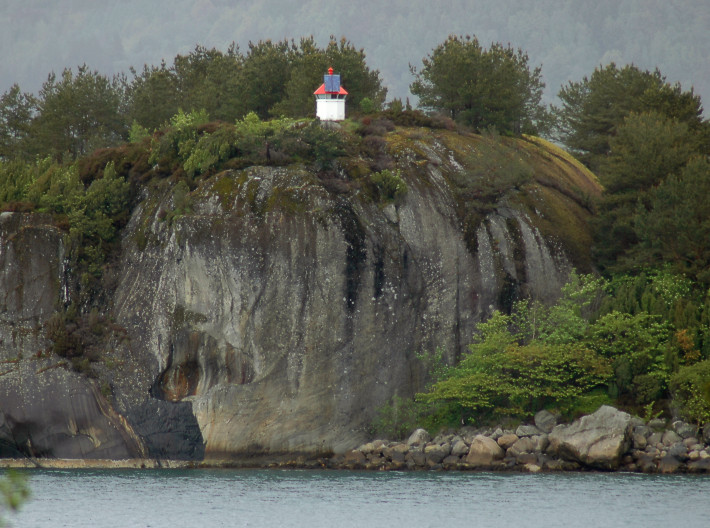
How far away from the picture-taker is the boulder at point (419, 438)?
4803 centimetres

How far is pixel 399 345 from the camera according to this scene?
170 feet

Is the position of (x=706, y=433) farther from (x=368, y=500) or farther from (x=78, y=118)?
(x=78, y=118)

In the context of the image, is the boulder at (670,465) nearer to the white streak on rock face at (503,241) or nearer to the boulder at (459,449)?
the boulder at (459,449)

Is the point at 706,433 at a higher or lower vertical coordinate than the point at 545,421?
lower

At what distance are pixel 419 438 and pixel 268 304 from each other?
1039 centimetres

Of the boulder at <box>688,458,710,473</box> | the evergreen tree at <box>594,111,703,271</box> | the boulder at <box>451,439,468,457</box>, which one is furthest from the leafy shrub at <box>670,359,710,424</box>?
the evergreen tree at <box>594,111,703,271</box>

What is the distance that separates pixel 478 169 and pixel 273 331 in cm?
1508

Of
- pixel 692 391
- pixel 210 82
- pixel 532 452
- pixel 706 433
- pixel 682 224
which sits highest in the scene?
pixel 210 82

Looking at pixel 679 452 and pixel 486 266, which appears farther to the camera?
pixel 486 266

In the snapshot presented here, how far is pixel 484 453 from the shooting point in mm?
45812

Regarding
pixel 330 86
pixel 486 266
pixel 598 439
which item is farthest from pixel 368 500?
pixel 330 86

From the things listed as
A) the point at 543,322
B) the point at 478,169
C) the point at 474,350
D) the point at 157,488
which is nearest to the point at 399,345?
the point at 474,350

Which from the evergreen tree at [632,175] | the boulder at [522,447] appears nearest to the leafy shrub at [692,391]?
the boulder at [522,447]

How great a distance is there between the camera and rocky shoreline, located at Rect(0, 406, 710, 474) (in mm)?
42969
